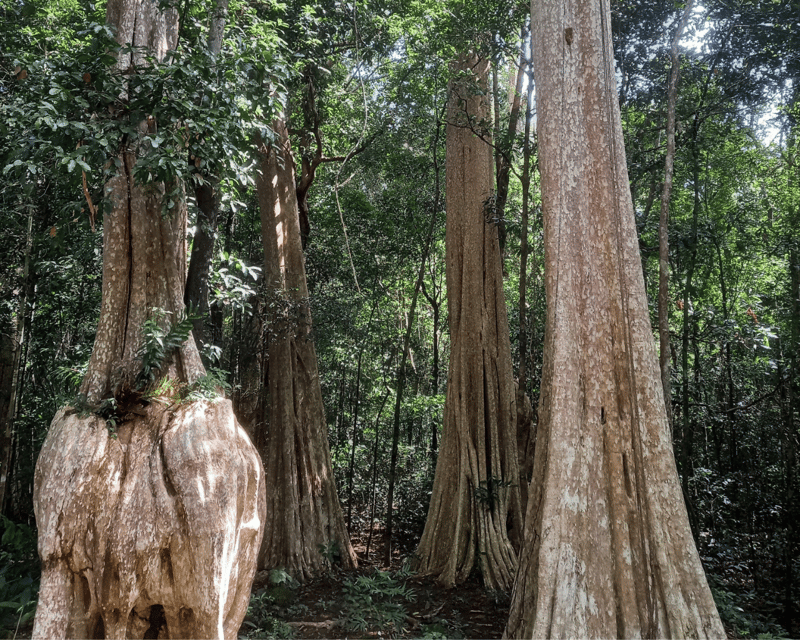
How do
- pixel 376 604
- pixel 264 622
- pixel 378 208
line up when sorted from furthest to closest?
1. pixel 378 208
2. pixel 376 604
3. pixel 264 622

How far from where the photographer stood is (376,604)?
6070 millimetres

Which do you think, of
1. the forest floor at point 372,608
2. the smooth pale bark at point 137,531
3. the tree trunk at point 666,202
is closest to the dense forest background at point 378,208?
the smooth pale bark at point 137,531

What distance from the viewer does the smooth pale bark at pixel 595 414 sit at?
365 cm

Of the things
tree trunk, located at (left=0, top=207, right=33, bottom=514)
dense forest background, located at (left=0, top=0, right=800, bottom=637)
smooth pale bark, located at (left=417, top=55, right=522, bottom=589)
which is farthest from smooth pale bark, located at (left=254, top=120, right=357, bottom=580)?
tree trunk, located at (left=0, top=207, right=33, bottom=514)

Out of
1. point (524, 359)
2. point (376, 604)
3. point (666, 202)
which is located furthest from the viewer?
point (524, 359)

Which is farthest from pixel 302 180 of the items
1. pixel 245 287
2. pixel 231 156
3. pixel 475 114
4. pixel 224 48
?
pixel 231 156

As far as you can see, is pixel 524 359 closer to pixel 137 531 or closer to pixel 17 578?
pixel 137 531

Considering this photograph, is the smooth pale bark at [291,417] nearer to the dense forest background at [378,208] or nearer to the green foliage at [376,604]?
the dense forest background at [378,208]

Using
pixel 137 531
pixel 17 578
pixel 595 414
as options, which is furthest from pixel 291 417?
pixel 595 414

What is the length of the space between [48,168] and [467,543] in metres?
6.01

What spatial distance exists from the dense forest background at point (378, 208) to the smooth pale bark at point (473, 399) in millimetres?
369

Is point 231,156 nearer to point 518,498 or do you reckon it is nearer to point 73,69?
point 73,69

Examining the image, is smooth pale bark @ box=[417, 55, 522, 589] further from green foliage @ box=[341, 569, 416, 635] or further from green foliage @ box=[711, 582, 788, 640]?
green foliage @ box=[711, 582, 788, 640]

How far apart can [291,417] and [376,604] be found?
8.48 feet
